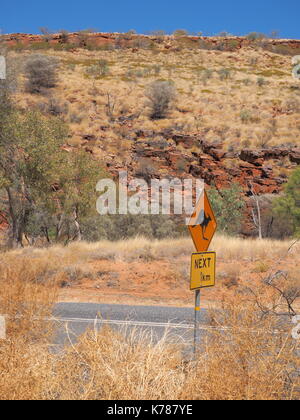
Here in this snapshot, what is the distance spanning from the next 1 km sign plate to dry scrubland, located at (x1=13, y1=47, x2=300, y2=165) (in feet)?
104

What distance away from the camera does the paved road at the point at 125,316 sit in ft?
25.7

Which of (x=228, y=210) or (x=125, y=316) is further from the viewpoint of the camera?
(x=228, y=210)

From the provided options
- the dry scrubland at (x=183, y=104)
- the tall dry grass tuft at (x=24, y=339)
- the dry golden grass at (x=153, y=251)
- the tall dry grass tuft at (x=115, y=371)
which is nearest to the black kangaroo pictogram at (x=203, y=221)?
the tall dry grass tuft at (x=115, y=371)

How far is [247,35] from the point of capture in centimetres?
8719

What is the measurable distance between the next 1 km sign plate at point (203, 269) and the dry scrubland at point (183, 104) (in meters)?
31.7

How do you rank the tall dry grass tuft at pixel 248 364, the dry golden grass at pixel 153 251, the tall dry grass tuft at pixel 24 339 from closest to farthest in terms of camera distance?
the tall dry grass tuft at pixel 248 364 < the tall dry grass tuft at pixel 24 339 < the dry golden grass at pixel 153 251

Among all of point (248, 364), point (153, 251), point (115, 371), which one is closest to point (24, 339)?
point (115, 371)

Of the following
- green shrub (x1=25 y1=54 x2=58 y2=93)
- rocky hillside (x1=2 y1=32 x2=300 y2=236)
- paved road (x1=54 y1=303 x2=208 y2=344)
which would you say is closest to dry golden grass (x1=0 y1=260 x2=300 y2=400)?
paved road (x1=54 y1=303 x2=208 y2=344)

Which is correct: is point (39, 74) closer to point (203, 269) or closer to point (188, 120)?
point (188, 120)

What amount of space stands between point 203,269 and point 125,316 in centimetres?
422

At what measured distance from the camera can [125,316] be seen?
9.12 metres

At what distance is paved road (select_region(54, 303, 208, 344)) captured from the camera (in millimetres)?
7836

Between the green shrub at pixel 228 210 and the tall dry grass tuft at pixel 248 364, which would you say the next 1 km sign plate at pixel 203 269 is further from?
the green shrub at pixel 228 210
